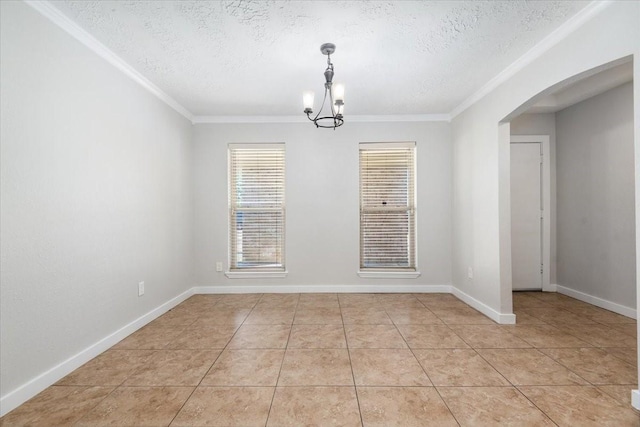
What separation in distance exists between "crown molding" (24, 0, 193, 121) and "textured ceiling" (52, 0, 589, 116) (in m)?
0.05

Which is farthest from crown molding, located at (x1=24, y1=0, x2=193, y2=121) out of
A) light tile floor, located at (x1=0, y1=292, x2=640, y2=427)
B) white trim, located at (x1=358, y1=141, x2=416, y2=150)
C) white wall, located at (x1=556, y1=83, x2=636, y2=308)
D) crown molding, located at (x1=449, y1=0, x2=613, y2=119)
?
white wall, located at (x1=556, y1=83, x2=636, y2=308)

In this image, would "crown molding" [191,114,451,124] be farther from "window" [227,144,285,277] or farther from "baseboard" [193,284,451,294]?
"baseboard" [193,284,451,294]

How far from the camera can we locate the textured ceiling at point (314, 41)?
79.7 inches

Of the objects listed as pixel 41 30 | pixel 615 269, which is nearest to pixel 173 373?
pixel 41 30

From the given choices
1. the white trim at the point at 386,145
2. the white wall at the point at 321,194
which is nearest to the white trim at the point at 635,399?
the white wall at the point at 321,194

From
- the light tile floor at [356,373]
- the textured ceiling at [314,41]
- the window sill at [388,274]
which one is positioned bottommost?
the light tile floor at [356,373]

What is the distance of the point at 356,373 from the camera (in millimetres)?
2123

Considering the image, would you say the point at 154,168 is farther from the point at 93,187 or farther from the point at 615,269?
the point at 615,269

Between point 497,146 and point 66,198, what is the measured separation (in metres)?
3.85

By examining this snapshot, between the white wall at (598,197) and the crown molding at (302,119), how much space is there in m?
1.65

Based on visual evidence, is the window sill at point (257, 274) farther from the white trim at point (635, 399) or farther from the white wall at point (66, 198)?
the white trim at point (635, 399)

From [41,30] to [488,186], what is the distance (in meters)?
4.03

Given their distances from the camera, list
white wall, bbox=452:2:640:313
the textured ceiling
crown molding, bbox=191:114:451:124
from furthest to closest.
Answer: crown molding, bbox=191:114:451:124, the textured ceiling, white wall, bbox=452:2:640:313

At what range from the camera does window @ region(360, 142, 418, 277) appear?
4352 mm
